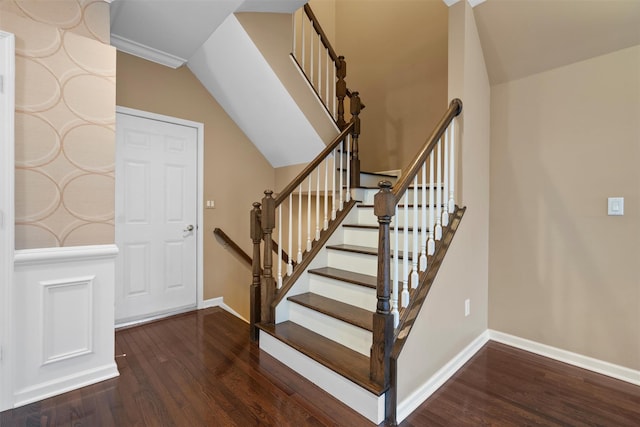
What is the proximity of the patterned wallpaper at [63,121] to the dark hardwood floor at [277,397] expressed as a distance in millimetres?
963

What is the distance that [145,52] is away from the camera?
116 inches

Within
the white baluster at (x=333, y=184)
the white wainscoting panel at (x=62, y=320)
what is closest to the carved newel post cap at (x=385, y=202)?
the white baluster at (x=333, y=184)

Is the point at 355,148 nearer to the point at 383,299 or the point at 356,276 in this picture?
the point at 356,276

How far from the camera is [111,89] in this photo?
6.82 feet

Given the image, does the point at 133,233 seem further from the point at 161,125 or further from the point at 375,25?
the point at 375,25

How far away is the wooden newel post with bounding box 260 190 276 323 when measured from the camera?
2420mm

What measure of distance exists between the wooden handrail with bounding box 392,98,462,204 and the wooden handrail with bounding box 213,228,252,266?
94.5 inches

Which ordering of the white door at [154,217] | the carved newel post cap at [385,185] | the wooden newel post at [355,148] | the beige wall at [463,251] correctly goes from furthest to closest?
the wooden newel post at [355,148] → the white door at [154,217] → the beige wall at [463,251] → the carved newel post cap at [385,185]

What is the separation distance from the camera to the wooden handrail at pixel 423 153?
5.68 ft

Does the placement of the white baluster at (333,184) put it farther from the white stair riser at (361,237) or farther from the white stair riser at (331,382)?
the white stair riser at (331,382)

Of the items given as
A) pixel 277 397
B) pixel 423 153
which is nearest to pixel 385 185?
pixel 423 153

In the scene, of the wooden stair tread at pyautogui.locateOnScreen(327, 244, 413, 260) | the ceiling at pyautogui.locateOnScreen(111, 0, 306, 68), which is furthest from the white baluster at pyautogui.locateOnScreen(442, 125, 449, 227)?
the ceiling at pyautogui.locateOnScreen(111, 0, 306, 68)

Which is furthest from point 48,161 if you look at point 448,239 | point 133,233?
point 448,239

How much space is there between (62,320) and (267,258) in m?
1.35
